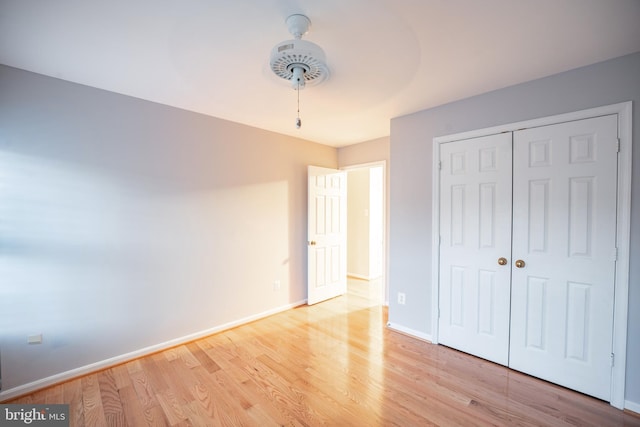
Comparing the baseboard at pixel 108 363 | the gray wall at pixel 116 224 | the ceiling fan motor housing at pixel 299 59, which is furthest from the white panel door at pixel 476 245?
the baseboard at pixel 108 363

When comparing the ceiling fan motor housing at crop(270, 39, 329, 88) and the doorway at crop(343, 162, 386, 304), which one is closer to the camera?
the ceiling fan motor housing at crop(270, 39, 329, 88)

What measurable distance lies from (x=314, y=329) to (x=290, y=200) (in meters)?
1.73

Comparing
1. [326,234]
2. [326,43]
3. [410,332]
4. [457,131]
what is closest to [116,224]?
[326,43]

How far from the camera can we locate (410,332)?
9.53 ft

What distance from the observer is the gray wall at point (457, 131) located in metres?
1.78

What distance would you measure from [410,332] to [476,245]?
121 cm

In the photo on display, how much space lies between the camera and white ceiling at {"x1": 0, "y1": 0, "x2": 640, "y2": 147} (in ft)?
4.55

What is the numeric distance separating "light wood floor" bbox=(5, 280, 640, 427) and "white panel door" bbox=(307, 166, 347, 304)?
1.21 meters

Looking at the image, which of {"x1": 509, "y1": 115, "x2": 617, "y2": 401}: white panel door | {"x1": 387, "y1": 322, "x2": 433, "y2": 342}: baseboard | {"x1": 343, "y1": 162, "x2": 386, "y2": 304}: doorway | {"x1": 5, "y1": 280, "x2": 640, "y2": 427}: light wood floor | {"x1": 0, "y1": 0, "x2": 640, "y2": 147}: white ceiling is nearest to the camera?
{"x1": 0, "y1": 0, "x2": 640, "y2": 147}: white ceiling

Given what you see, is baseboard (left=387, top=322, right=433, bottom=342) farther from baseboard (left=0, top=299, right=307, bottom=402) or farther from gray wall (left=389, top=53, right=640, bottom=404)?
baseboard (left=0, top=299, right=307, bottom=402)

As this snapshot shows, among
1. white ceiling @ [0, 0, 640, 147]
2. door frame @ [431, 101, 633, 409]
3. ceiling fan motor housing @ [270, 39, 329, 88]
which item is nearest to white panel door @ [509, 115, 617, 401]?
door frame @ [431, 101, 633, 409]

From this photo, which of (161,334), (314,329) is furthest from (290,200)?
(161,334)

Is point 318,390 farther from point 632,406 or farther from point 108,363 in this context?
point 632,406

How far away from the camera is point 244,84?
221 centimetres
